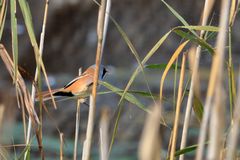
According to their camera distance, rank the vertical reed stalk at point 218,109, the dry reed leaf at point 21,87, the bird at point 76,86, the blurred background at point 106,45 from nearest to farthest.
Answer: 1. the vertical reed stalk at point 218,109
2. the dry reed leaf at point 21,87
3. the bird at point 76,86
4. the blurred background at point 106,45

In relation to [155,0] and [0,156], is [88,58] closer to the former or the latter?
[155,0]

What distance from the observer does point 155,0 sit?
724cm

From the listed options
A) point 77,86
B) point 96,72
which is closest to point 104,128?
point 96,72

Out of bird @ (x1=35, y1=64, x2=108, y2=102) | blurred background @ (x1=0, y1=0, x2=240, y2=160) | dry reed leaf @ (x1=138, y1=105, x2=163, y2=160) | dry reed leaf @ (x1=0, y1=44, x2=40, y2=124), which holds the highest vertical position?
dry reed leaf @ (x1=138, y1=105, x2=163, y2=160)

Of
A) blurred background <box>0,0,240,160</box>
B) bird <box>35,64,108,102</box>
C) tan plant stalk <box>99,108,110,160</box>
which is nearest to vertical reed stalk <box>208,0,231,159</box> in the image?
tan plant stalk <box>99,108,110,160</box>

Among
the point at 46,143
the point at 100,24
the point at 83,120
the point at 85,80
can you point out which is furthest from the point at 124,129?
the point at 100,24

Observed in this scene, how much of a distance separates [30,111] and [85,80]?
1.04 feet

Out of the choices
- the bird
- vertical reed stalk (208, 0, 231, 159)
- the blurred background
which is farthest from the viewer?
the blurred background

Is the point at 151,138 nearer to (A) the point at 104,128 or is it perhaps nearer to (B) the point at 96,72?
(A) the point at 104,128

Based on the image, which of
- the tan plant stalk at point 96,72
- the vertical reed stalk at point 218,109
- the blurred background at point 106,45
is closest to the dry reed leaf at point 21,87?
the tan plant stalk at point 96,72

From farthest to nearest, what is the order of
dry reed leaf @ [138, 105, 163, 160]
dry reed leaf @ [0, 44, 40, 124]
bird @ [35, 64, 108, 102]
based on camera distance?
1. bird @ [35, 64, 108, 102]
2. dry reed leaf @ [0, 44, 40, 124]
3. dry reed leaf @ [138, 105, 163, 160]

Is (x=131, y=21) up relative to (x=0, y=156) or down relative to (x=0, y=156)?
down

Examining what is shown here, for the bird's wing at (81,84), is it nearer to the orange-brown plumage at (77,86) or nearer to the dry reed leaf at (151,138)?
the orange-brown plumage at (77,86)

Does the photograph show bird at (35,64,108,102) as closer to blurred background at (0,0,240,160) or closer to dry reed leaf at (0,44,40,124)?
dry reed leaf at (0,44,40,124)
